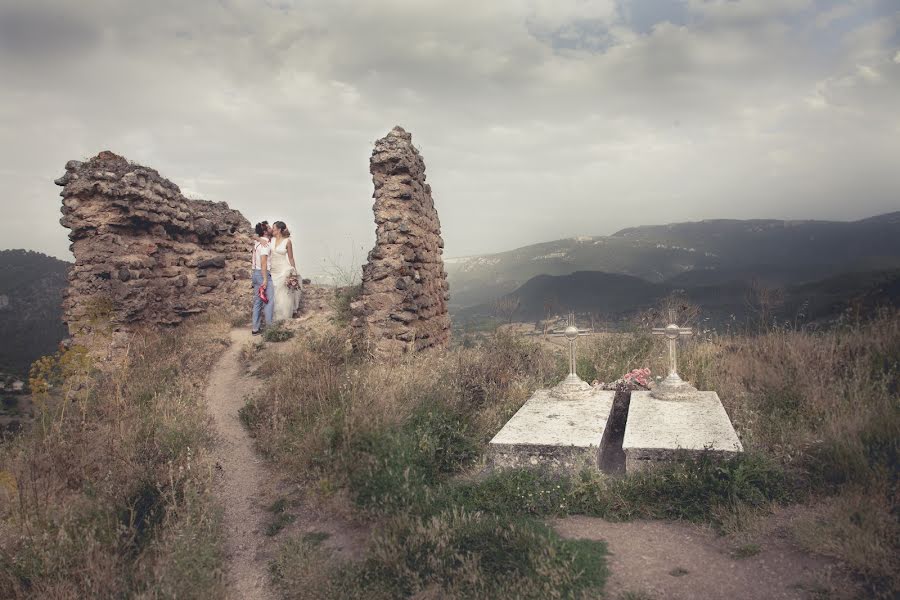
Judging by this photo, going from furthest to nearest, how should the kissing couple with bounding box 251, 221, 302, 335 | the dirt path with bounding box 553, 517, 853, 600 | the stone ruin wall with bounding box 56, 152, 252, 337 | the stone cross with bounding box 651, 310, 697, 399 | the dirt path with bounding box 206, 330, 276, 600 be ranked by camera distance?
the kissing couple with bounding box 251, 221, 302, 335, the stone ruin wall with bounding box 56, 152, 252, 337, the stone cross with bounding box 651, 310, 697, 399, the dirt path with bounding box 206, 330, 276, 600, the dirt path with bounding box 553, 517, 853, 600

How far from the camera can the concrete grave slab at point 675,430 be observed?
16.0ft

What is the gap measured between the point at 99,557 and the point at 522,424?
401 centimetres

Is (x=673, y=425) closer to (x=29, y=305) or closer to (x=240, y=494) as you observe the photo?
(x=240, y=494)

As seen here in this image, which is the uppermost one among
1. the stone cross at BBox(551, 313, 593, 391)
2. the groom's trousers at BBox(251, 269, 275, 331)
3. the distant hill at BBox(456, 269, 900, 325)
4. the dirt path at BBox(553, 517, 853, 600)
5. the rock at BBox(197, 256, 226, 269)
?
the rock at BBox(197, 256, 226, 269)

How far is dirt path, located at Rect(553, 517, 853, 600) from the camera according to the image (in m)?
3.23

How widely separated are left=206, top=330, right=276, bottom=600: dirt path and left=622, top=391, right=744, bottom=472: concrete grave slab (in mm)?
3388

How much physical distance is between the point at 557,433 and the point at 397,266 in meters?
5.11

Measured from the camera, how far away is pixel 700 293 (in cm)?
4231

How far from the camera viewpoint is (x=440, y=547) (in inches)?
148

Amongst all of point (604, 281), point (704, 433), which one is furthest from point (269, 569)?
point (604, 281)

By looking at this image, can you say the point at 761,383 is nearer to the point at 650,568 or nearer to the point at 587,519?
the point at 587,519

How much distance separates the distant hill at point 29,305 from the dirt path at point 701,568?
23.8 m

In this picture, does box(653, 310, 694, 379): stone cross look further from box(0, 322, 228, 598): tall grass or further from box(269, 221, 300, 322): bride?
box(269, 221, 300, 322): bride

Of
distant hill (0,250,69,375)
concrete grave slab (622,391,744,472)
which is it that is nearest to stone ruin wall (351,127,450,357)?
concrete grave slab (622,391,744,472)
